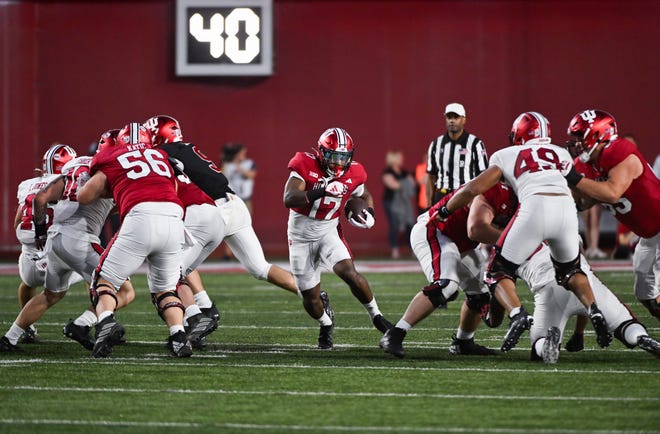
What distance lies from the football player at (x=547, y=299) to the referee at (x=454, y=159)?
268 centimetres

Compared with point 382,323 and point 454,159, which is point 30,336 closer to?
point 382,323

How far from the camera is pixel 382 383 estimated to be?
6.09 m

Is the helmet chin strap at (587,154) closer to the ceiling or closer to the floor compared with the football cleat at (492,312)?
closer to the ceiling

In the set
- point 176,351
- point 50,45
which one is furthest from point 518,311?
point 50,45

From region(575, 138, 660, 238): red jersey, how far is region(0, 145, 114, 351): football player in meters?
3.08

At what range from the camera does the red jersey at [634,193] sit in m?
7.09

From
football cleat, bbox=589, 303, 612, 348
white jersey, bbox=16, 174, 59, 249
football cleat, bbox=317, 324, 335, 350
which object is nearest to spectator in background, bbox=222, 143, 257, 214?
white jersey, bbox=16, 174, 59, 249

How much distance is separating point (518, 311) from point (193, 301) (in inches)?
86.7

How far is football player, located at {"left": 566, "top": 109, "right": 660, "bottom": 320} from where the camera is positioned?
691 cm

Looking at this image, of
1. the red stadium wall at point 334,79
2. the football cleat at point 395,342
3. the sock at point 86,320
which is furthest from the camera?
the red stadium wall at point 334,79

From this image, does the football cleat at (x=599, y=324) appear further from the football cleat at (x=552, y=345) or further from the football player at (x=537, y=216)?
the football cleat at (x=552, y=345)

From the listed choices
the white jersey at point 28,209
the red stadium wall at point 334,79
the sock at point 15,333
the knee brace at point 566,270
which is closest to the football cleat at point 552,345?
the knee brace at point 566,270

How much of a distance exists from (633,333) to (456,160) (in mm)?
3620

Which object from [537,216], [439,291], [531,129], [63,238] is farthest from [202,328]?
[531,129]
